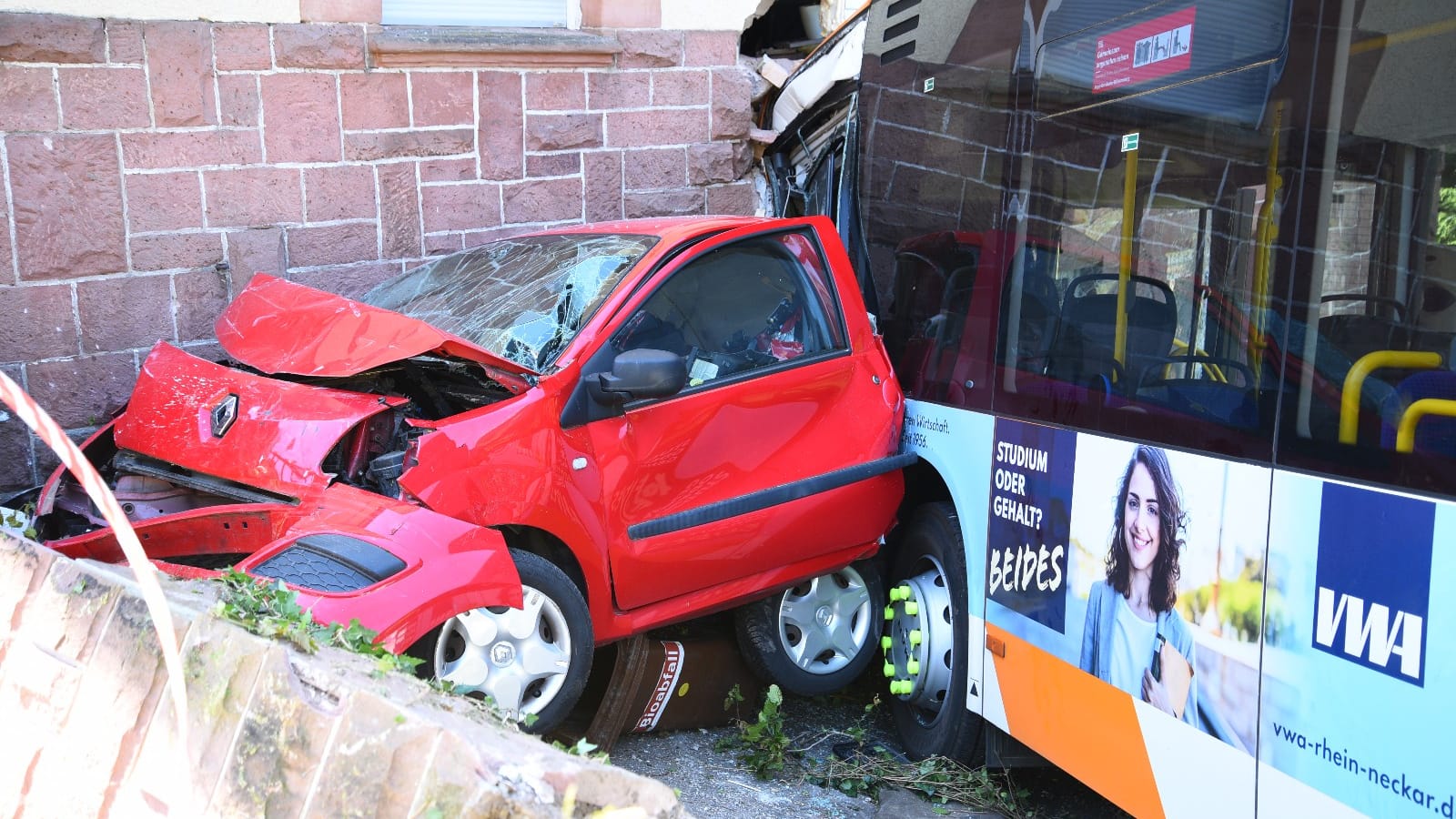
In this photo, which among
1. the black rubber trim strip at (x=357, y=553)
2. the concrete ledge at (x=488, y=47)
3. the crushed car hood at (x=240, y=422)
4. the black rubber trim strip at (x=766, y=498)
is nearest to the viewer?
the black rubber trim strip at (x=357, y=553)

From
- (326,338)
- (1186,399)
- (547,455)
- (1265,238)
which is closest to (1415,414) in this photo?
(1265,238)

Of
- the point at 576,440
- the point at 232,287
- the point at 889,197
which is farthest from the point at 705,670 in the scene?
the point at 232,287

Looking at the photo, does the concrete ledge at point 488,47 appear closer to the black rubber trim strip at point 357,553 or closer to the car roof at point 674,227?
the car roof at point 674,227

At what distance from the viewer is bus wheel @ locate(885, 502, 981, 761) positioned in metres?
4.47

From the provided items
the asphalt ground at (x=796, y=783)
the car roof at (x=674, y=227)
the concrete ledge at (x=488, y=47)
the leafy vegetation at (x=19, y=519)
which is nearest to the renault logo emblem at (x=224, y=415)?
the leafy vegetation at (x=19, y=519)

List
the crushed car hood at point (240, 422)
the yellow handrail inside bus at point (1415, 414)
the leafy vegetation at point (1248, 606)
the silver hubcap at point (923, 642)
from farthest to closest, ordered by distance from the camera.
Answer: the silver hubcap at point (923, 642), the crushed car hood at point (240, 422), the leafy vegetation at point (1248, 606), the yellow handrail inside bus at point (1415, 414)

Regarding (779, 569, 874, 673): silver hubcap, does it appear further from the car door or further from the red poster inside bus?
the red poster inside bus

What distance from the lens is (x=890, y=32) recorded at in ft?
17.4

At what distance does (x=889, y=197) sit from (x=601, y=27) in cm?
286

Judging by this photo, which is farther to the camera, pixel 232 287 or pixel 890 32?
pixel 232 287

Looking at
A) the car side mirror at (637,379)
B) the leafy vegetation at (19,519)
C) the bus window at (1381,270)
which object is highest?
the bus window at (1381,270)

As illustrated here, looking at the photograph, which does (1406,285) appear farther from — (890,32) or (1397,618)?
(890,32)

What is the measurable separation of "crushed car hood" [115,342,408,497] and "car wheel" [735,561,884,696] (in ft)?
5.52

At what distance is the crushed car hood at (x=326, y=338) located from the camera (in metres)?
3.89
